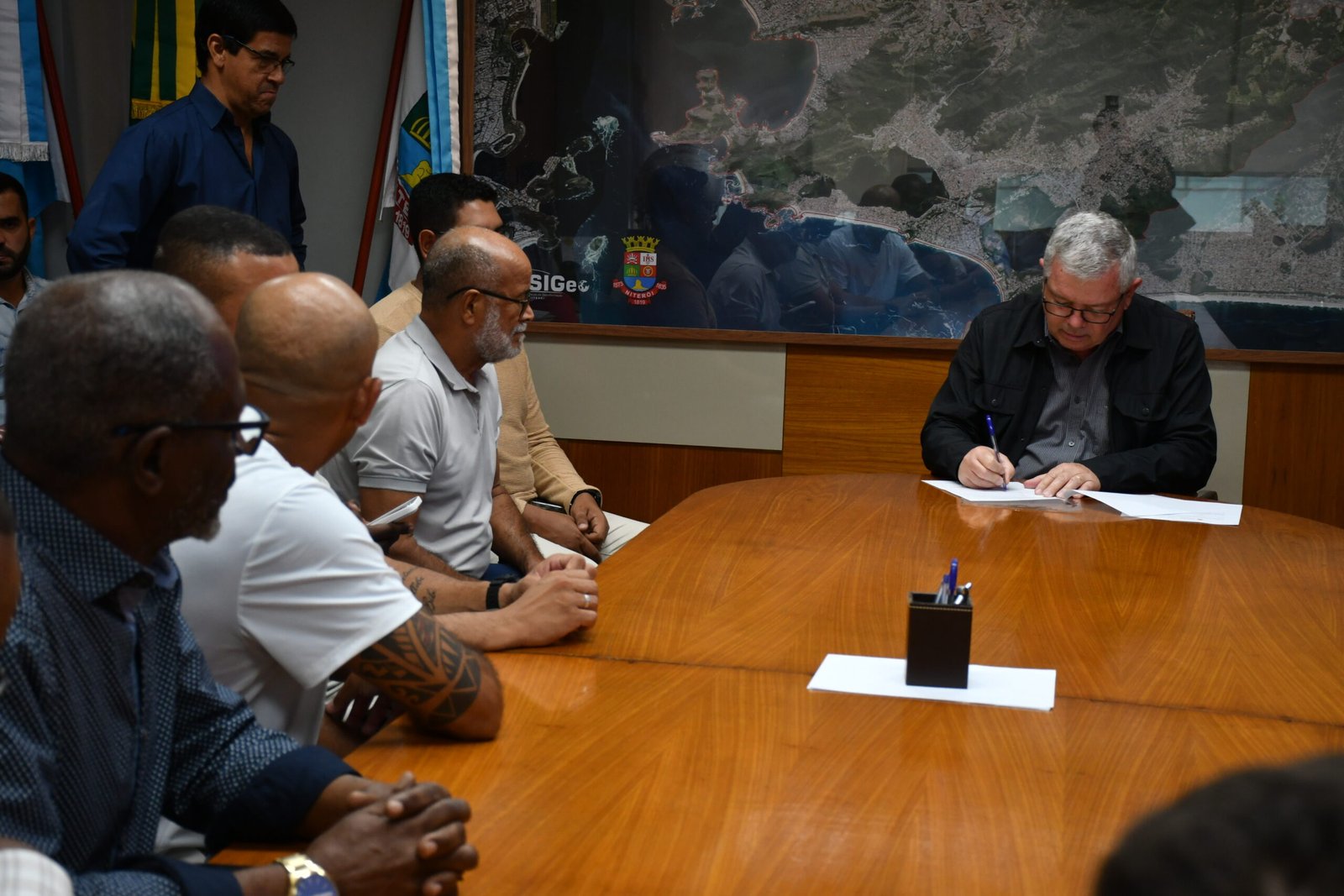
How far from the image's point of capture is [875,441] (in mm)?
4625

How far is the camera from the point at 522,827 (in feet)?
3.97

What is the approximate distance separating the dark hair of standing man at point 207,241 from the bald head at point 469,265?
0.49 meters

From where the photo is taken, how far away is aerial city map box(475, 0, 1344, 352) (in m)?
4.29

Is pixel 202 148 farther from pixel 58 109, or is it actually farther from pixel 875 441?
pixel 875 441

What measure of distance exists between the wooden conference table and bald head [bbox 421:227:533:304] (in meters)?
0.68

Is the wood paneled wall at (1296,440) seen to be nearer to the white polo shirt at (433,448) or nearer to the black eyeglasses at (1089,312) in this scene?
the black eyeglasses at (1089,312)

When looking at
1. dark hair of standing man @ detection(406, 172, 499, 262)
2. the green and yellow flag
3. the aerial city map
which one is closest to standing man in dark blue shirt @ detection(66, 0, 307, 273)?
dark hair of standing man @ detection(406, 172, 499, 262)

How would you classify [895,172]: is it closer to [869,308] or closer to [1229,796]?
[869,308]

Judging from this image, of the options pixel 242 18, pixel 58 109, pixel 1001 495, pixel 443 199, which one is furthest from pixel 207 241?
pixel 58 109

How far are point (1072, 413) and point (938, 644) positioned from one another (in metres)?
1.85

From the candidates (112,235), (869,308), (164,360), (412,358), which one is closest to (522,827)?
(164,360)

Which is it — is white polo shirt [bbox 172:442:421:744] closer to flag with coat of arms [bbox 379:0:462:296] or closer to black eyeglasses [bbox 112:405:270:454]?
black eyeglasses [bbox 112:405:270:454]

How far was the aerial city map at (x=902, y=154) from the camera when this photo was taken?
4.29 m

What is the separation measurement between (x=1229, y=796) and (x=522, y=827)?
0.93 m
